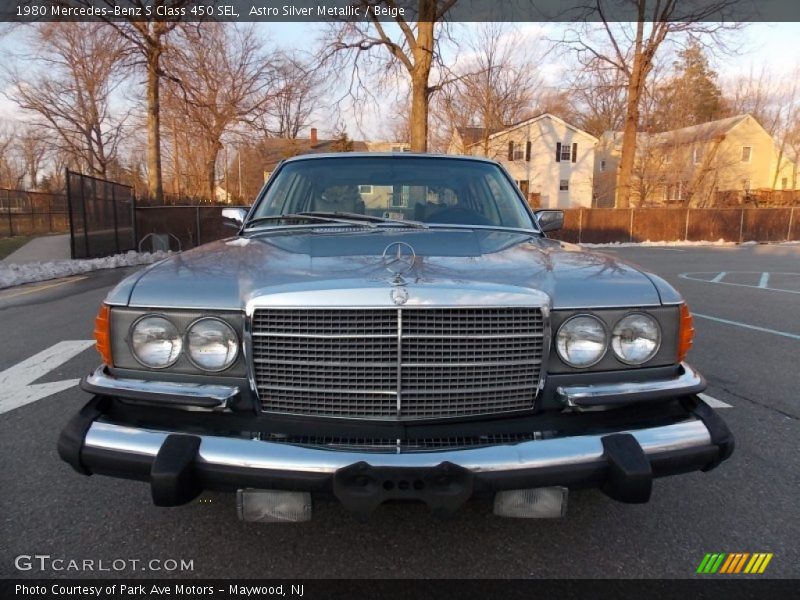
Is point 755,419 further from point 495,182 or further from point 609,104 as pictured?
point 609,104

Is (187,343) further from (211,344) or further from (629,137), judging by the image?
(629,137)

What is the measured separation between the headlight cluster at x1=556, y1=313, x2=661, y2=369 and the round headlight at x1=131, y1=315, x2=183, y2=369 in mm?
1482

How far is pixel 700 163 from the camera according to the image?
36.9 metres

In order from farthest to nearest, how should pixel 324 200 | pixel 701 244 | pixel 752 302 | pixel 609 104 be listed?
pixel 609 104, pixel 701 244, pixel 752 302, pixel 324 200

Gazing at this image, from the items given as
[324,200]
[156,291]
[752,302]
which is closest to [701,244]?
[752,302]

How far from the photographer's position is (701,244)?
918 inches

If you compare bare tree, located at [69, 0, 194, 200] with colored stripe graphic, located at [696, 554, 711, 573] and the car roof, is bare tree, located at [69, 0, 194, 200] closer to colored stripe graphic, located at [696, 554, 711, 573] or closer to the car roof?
the car roof

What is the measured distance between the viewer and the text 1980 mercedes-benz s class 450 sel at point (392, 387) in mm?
1799

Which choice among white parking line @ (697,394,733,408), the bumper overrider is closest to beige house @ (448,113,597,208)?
white parking line @ (697,394,733,408)

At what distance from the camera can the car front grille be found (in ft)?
6.27

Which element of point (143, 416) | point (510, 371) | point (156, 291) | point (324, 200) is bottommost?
point (143, 416)

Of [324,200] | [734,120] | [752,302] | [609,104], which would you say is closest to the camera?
[324,200]

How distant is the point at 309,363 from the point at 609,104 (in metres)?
50.1

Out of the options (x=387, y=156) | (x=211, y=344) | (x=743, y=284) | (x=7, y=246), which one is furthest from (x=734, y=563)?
(x=7, y=246)
